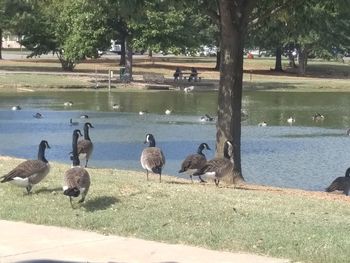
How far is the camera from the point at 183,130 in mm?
30391

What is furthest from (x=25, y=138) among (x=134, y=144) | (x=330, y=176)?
(x=330, y=176)

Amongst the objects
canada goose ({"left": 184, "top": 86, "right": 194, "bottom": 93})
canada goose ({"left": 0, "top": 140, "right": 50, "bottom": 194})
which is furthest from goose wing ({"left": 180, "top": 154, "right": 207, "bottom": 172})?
canada goose ({"left": 184, "top": 86, "right": 194, "bottom": 93})

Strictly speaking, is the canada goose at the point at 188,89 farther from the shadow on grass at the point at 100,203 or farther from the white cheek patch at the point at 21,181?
the shadow on grass at the point at 100,203

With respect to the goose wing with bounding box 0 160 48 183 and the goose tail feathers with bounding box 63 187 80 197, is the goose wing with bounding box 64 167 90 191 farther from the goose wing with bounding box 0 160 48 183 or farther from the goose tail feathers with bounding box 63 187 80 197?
the goose wing with bounding box 0 160 48 183

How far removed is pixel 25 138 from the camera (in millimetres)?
26578

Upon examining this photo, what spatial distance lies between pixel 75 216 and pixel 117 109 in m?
29.6

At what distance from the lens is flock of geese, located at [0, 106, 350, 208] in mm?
10071

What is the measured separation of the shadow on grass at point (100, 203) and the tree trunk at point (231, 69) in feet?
18.1

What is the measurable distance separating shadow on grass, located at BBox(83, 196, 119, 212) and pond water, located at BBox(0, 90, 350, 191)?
861 centimetres

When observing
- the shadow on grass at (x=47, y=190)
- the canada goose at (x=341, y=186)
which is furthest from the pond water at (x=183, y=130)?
the shadow on grass at (x=47, y=190)

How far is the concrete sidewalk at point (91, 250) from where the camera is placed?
25.7 feet

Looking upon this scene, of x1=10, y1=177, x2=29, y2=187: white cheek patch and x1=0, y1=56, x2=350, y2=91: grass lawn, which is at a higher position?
x1=10, y1=177, x2=29, y2=187: white cheek patch

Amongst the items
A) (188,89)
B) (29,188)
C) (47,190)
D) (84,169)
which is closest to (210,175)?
(47,190)

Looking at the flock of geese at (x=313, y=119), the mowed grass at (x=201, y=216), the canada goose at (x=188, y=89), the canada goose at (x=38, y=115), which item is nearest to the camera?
the mowed grass at (x=201, y=216)
